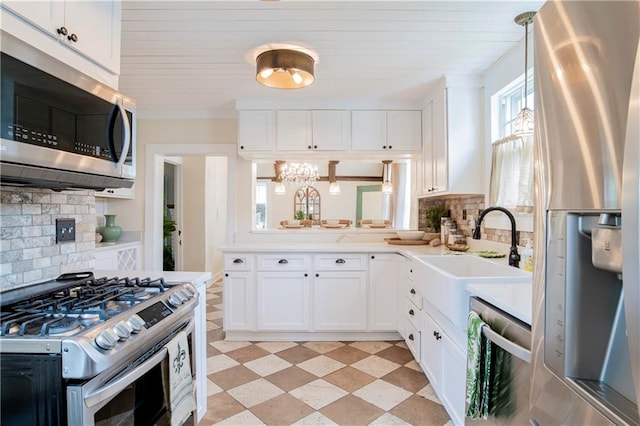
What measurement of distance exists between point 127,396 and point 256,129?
2689 millimetres

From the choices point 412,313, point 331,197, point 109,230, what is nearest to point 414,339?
point 412,313

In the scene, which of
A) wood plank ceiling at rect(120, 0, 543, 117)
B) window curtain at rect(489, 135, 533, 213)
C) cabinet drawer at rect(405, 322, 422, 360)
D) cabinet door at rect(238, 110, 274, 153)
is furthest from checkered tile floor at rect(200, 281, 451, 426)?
wood plank ceiling at rect(120, 0, 543, 117)

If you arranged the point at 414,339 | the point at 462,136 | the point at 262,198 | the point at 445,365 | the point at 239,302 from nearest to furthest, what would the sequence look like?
the point at 445,365
the point at 414,339
the point at 462,136
the point at 239,302
the point at 262,198

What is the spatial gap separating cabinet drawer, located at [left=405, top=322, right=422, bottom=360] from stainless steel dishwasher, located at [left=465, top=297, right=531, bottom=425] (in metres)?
1.12

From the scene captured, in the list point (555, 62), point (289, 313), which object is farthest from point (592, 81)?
point (289, 313)

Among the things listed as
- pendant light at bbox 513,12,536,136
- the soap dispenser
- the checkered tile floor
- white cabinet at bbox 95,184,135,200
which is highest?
pendant light at bbox 513,12,536,136

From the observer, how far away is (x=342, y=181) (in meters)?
8.95

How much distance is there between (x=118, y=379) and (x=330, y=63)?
7.63 feet

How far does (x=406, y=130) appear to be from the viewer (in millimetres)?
3441

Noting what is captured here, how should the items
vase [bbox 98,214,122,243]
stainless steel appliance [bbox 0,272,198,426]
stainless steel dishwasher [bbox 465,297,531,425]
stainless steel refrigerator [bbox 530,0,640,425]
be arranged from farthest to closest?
vase [bbox 98,214,122,243] → stainless steel dishwasher [bbox 465,297,531,425] → stainless steel appliance [bbox 0,272,198,426] → stainless steel refrigerator [bbox 530,0,640,425]

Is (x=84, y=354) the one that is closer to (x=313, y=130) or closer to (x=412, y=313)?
(x=412, y=313)

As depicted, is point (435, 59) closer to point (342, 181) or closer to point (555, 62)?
point (555, 62)

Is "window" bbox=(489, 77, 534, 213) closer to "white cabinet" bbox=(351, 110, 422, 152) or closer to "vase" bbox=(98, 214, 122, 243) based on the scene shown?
"white cabinet" bbox=(351, 110, 422, 152)

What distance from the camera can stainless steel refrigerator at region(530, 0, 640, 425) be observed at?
22.8 inches
